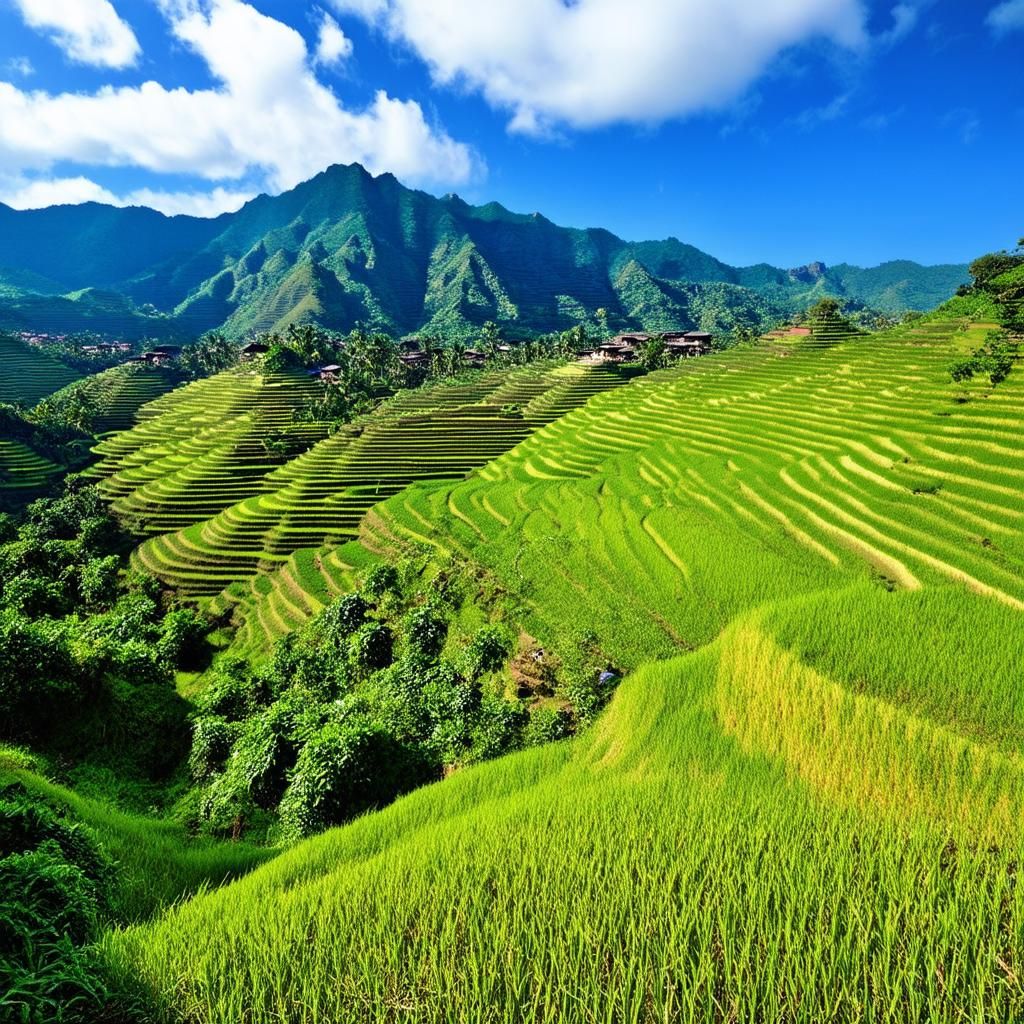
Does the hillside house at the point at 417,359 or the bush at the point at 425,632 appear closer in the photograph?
the bush at the point at 425,632

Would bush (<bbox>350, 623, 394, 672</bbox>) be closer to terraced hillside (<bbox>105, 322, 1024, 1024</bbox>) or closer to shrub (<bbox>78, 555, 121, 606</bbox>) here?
terraced hillside (<bbox>105, 322, 1024, 1024</bbox>)

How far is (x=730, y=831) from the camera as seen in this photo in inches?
153

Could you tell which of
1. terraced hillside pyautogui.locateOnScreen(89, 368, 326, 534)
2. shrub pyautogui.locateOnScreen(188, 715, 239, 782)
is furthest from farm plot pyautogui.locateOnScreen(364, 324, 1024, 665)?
terraced hillside pyautogui.locateOnScreen(89, 368, 326, 534)

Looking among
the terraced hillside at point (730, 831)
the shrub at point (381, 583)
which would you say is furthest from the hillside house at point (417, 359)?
the terraced hillside at point (730, 831)

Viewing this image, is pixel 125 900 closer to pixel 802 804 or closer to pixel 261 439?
pixel 802 804

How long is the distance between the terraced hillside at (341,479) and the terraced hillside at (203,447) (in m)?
2.66

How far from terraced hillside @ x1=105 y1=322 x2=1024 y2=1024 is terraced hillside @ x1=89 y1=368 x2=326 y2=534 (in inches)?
1261

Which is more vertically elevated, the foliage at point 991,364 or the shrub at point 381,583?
the foliage at point 991,364

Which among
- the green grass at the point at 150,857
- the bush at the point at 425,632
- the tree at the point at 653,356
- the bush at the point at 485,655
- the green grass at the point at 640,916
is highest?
the tree at the point at 653,356

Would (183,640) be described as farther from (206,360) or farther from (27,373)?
(27,373)

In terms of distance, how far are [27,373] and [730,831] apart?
10658 cm

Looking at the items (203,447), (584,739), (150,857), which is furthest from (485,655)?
(203,447)

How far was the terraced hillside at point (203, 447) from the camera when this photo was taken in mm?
36969

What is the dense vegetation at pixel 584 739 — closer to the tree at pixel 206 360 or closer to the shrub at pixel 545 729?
the shrub at pixel 545 729
